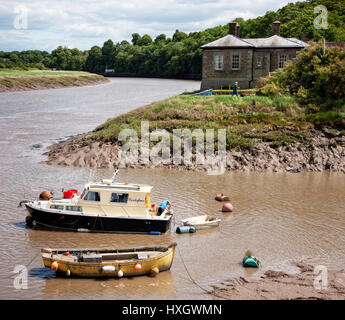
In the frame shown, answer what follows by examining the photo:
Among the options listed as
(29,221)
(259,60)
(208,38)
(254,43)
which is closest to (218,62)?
(259,60)

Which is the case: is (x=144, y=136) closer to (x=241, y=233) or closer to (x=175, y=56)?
(x=241, y=233)

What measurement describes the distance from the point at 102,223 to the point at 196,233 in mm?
4442

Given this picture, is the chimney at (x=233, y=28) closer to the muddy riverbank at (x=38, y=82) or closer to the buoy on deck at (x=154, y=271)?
the buoy on deck at (x=154, y=271)

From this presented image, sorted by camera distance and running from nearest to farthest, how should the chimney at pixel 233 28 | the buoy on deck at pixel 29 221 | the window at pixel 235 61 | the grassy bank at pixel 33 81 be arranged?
1. the buoy on deck at pixel 29 221
2. the window at pixel 235 61
3. the chimney at pixel 233 28
4. the grassy bank at pixel 33 81

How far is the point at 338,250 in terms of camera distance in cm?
2022

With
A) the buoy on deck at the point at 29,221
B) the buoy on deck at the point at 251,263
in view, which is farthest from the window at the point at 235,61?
the buoy on deck at the point at 251,263

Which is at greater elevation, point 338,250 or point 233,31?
point 233,31

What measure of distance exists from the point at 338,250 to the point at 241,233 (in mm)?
4376

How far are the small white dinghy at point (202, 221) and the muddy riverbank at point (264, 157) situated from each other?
36.3 ft

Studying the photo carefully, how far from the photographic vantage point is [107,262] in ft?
56.0

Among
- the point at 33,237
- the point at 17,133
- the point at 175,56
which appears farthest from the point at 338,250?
the point at 175,56

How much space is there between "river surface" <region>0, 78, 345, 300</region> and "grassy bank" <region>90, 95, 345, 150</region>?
4161 mm

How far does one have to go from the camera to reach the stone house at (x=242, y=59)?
47.8m

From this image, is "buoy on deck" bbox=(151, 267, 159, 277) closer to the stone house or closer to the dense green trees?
the dense green trees
